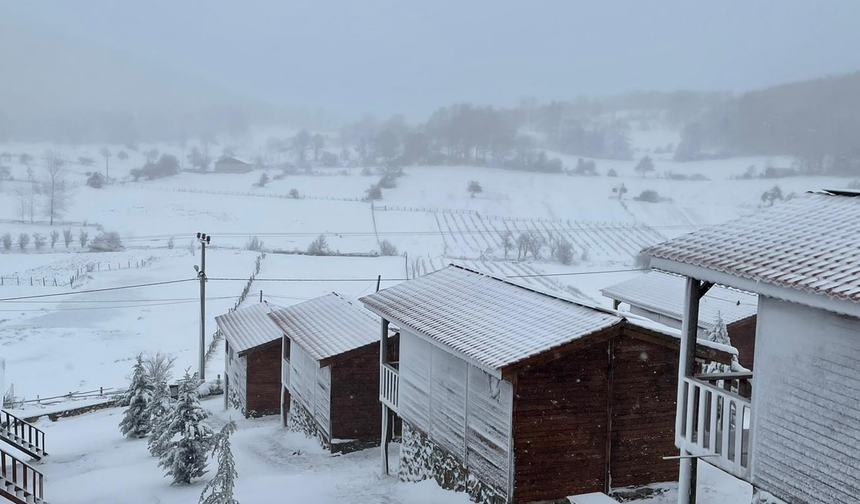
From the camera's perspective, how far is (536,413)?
38.3 ft

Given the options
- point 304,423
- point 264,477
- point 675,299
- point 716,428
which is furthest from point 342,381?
point 675,299

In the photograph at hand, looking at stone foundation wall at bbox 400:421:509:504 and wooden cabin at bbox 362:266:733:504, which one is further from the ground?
wooden cabin at bbox 362:266:733:504

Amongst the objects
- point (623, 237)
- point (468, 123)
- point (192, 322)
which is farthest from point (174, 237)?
point (468, 123)

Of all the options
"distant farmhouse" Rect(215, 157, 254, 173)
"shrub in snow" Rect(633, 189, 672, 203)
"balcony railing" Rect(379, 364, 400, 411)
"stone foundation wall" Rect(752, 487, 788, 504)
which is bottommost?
"balcony railing" Rect(379, 364, 400, 411)

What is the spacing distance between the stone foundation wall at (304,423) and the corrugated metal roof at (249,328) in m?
3.03

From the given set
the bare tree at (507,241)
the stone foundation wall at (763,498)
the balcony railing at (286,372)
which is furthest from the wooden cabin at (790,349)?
the bare tree at (507,241)

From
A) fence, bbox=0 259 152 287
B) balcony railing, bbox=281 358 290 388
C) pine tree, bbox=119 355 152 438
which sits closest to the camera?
pine tree, bbox=119 355 152 438

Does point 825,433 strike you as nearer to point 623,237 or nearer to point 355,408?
point 355,408

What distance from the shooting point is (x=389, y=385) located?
1797 centimetres

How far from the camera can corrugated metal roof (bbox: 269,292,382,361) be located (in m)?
19.7

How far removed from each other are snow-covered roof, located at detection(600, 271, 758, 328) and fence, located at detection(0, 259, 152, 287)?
2221 inches

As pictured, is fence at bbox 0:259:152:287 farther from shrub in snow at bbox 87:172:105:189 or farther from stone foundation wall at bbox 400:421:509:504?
stone foundation wall at bbox 400:421:509:504

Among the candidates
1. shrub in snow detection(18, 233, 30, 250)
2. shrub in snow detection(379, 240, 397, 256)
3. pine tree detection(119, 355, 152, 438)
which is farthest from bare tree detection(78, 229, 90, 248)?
pine tree detection(119, 355, 152, 438)

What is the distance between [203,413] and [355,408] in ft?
14.0
